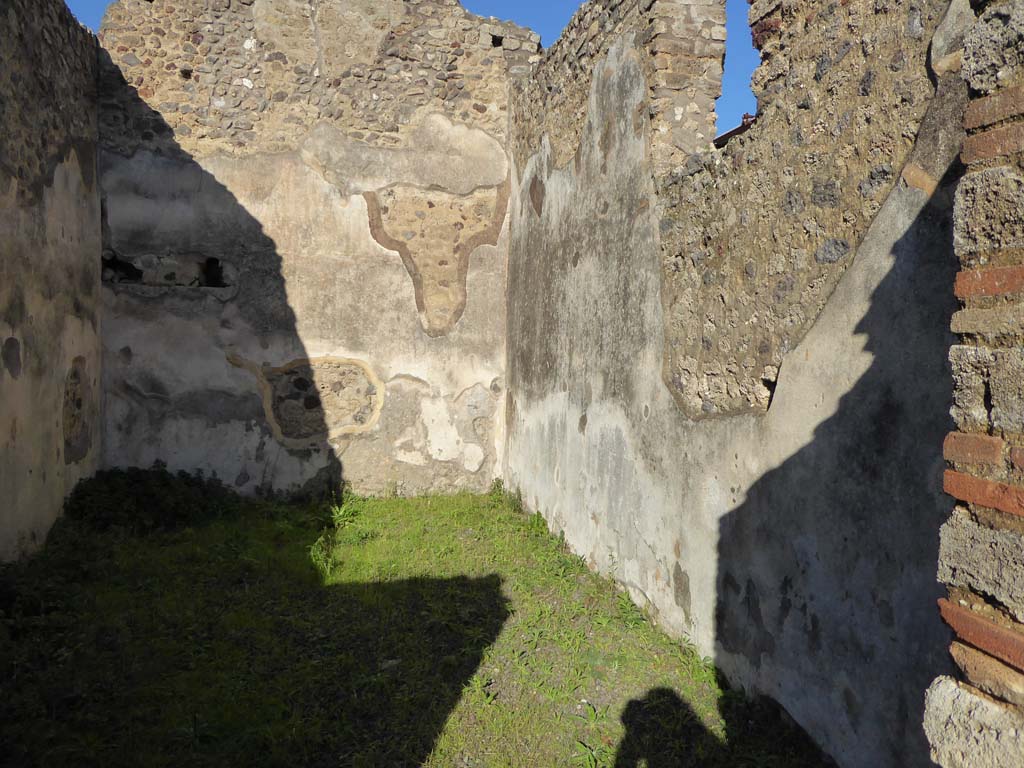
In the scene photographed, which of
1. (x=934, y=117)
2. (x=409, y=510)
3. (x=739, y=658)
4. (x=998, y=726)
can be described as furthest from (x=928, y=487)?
(x=409, y=510)

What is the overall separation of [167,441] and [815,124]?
4898 millimetres

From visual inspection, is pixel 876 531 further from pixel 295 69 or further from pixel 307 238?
pixel 295 69

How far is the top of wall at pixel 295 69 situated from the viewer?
5254mm

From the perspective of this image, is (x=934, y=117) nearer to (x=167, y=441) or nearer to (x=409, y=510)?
(x=409, y=510)

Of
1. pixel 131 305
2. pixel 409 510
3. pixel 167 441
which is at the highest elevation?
pixel 131 305

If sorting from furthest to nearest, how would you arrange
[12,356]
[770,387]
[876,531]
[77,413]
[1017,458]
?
[77,413], [12,356], [770,387], [876,531], [1017,458]

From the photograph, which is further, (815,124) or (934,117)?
(815,124)

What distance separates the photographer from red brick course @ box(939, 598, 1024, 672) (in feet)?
3.49

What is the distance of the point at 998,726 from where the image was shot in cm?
106

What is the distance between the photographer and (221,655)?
309 centimetres

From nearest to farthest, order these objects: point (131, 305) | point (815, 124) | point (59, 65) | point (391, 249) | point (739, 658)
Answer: point (815, 124) → point (739, 658) → point (59, 65) → point (131, 305) → point (391, 249)

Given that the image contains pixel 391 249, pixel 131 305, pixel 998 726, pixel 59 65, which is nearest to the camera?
pixel 998 726

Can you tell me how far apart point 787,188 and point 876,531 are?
119 cm

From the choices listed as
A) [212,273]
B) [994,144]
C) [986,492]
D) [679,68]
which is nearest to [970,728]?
[986,492]
